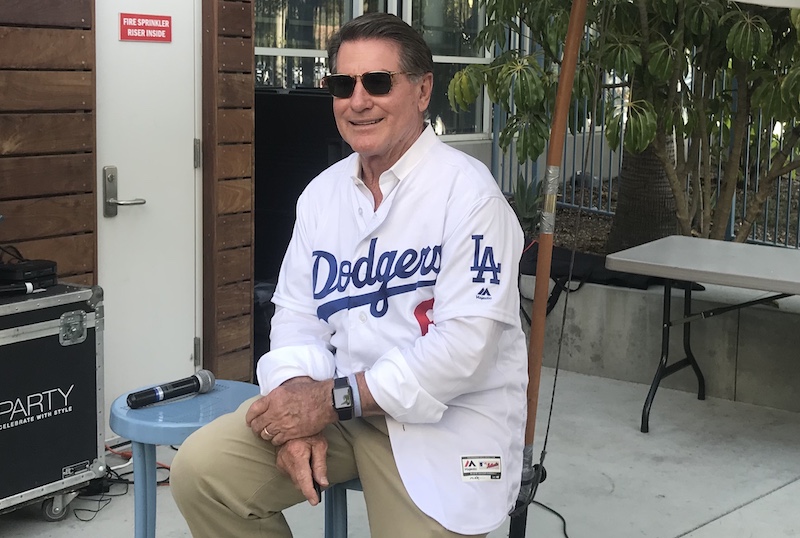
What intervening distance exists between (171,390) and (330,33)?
4.92 m

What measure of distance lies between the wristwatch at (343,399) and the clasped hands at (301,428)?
17 millimetres

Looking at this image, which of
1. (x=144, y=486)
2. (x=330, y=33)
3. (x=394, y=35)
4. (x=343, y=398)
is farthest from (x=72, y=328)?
(x=330, y=33)

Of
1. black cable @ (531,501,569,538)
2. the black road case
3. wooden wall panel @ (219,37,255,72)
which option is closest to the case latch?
the black road case

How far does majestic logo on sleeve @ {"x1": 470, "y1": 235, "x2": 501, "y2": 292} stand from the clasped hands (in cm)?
43

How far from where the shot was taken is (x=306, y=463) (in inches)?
101

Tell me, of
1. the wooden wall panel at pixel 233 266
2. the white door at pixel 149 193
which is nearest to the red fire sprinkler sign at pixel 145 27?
the white door at pixel 149 193

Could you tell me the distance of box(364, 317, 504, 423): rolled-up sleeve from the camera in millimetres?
2496

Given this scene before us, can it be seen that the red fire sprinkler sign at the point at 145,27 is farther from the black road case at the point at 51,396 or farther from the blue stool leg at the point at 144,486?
the blue stool leg at the point at 144,486

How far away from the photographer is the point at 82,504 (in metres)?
4.22

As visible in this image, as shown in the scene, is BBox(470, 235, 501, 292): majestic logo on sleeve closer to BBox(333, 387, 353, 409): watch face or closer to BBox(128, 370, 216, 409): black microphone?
BBox(333, 387, 353, 409): watch face

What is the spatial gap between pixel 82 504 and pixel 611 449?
2314 millimetres

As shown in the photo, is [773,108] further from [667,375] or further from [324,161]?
[324,161]

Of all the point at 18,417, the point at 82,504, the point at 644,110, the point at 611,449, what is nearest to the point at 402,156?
the point at 18,417

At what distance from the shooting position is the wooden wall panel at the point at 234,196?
16.4ft
